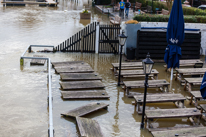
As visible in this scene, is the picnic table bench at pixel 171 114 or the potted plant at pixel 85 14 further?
the potted plant at pixel 85 14

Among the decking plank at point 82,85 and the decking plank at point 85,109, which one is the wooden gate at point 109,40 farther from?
the decking plank at point 85,109

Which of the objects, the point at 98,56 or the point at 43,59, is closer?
the point at 43,59

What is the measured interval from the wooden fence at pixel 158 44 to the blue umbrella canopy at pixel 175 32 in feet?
12.6

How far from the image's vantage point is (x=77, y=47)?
57.0 feet

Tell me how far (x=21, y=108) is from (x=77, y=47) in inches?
303

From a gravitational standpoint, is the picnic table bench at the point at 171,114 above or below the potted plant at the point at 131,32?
below

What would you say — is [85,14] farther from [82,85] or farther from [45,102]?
[45,102]

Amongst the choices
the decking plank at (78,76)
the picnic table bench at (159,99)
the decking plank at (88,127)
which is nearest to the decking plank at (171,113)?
the picnic table bench at (159,99)

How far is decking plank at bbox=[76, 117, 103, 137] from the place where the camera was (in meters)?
8.38

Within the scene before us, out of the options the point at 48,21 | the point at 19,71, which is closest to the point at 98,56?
the point at 19,71

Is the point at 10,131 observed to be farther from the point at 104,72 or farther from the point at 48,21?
the point at 48,21

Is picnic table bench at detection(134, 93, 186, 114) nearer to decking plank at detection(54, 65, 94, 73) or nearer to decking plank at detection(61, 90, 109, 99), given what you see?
decking plank at detection(61, 90, 109, 99)

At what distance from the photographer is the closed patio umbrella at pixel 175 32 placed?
12.1 metres

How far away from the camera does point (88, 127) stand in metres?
8.73
